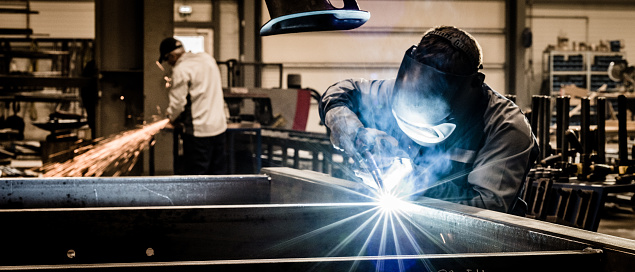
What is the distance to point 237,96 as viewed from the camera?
7.74m

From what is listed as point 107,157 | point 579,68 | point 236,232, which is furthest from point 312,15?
point 579,68

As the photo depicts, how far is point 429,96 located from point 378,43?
39.3ft

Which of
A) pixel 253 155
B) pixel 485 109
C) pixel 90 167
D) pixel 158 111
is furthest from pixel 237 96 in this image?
pixel 485 109

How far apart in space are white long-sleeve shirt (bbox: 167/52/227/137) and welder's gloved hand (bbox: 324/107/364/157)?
330cm

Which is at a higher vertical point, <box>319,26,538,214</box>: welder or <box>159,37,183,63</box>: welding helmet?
<box>159,37,183,63</box>: welding helmet

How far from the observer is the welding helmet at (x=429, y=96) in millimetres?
1731

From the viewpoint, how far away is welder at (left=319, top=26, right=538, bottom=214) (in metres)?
1.74

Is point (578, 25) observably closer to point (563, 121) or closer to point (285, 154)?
point (285, 154)

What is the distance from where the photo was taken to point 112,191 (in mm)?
1962

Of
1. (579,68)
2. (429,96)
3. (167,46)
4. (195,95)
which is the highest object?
(579,68)

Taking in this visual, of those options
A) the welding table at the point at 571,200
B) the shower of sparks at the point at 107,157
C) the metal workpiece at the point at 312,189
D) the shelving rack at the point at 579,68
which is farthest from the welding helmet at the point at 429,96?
the shelving rack at the point at 579,68

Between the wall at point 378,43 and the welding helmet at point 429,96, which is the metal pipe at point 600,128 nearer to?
the welding helmet at point 429,96

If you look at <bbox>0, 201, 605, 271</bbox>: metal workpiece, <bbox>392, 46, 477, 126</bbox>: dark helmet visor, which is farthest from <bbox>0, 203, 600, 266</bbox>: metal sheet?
<bbox>392, 46, 477, 126</bbox>: dark helmet visor

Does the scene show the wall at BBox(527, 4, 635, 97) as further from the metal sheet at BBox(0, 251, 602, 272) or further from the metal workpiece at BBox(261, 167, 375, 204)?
the metal sheet at BBox(0, 251, 602, 272)
